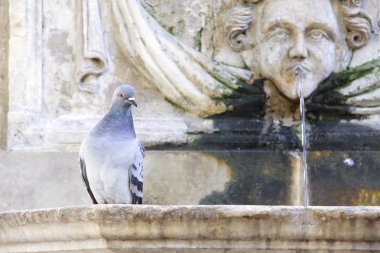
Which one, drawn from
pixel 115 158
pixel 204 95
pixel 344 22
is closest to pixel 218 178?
pixel 204 95

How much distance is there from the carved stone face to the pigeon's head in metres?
0.80

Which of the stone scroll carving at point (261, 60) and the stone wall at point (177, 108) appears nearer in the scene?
the stone wall at point (177, 108)

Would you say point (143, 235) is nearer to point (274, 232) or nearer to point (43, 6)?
point (274, 232)

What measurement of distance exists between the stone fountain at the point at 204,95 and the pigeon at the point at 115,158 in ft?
1.32

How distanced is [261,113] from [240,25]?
1.33ft

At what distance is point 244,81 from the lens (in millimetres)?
8383

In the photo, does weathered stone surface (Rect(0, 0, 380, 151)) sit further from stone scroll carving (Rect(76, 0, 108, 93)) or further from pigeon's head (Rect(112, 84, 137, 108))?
pigeon's head (Rect(112, 84, 137, 108))

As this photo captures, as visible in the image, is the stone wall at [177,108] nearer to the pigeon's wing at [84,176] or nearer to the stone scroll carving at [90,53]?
the stone scroll carving at [90,53]

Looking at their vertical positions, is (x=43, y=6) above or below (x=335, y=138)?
above

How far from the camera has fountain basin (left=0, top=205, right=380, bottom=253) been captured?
7152 millimetres

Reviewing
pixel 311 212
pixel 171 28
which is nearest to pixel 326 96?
pixel 171 28

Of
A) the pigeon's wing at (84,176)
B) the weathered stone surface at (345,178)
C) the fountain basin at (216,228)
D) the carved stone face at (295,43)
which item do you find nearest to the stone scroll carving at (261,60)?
the carved stone face at (295,43)

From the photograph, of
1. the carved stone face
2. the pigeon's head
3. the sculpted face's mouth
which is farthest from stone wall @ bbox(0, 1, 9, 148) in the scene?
the sculpted face's mouth

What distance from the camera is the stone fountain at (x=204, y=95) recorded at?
818 centimetres
